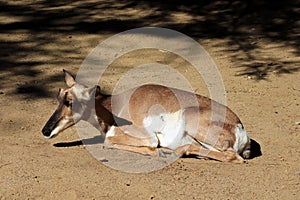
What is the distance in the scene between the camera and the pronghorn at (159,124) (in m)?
6.62

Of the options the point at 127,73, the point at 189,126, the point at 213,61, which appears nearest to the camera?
the point at 189,126

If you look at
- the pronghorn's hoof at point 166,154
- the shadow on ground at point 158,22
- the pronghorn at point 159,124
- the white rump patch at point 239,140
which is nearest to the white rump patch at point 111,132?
the pronghorn at point 159,124

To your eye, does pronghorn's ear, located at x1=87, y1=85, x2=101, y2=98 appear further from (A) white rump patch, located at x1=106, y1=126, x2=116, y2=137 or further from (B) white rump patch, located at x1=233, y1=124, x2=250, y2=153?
(B) white rump patch, located at x1=233, y1=124, x2=250, y2=153

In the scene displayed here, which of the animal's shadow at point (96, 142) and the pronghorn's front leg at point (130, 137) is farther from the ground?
the pronghorn's front leg at point (130, 137)

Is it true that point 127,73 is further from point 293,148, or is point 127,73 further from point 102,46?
point 293,148

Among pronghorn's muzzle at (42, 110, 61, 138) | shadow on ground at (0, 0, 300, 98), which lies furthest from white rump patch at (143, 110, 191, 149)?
shadow on ground at (0, 0, 300, 98)

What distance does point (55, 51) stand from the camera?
35.5 ft

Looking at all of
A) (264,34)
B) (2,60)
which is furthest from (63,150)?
(264,34)

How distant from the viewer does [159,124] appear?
22.1 ft

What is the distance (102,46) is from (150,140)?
4.71 m

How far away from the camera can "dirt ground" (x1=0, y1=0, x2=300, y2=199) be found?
595 cm

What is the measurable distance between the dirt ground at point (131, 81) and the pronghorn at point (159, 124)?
20cm

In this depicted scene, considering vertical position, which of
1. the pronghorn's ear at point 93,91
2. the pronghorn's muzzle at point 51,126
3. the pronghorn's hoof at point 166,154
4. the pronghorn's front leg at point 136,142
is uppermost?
the pronghorn's ear at point 93,91

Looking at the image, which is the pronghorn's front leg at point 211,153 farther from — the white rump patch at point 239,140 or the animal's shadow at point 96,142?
the animal's shadow at point 96,142
